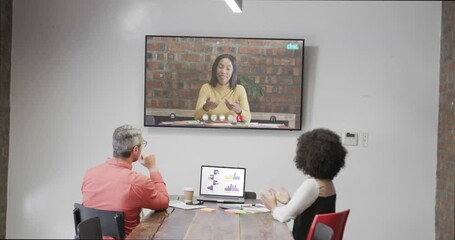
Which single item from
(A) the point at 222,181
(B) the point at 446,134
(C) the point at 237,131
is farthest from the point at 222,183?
(B) the point at 446,134

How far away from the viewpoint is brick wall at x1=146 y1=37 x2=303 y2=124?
12.9 feet

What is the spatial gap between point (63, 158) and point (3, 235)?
2.24ft

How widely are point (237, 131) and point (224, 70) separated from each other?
1.44 feet

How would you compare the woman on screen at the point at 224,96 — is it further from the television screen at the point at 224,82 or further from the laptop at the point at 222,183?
the laptop at the point at 222,183

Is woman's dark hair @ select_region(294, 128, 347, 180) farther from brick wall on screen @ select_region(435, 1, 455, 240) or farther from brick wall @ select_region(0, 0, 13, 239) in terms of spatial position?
brick wall @ select_region(0, 0, 13, 239)

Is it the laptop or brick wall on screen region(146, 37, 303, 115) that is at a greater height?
brick wall on screen region(146, 37, 303, 115)

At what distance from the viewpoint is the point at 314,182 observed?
2502mm

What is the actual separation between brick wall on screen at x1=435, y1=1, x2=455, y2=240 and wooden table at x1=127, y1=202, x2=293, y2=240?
1563mm

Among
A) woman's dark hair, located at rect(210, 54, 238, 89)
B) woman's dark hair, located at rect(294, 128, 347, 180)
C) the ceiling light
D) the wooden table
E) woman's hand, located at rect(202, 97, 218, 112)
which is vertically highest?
the ceiling light

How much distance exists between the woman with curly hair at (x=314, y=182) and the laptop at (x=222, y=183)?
711mm

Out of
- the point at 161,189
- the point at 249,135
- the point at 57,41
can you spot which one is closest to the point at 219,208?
the point at 161,189

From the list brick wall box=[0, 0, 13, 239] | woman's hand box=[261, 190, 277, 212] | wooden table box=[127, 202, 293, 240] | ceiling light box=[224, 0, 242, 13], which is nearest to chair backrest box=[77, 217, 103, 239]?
wooden table box=[127, 202, 293, 240]

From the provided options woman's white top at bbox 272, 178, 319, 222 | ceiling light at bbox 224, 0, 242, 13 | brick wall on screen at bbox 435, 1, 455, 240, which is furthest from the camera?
brick wall on screen at bbox 435, 1, 455, 240

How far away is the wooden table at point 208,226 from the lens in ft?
7.61
